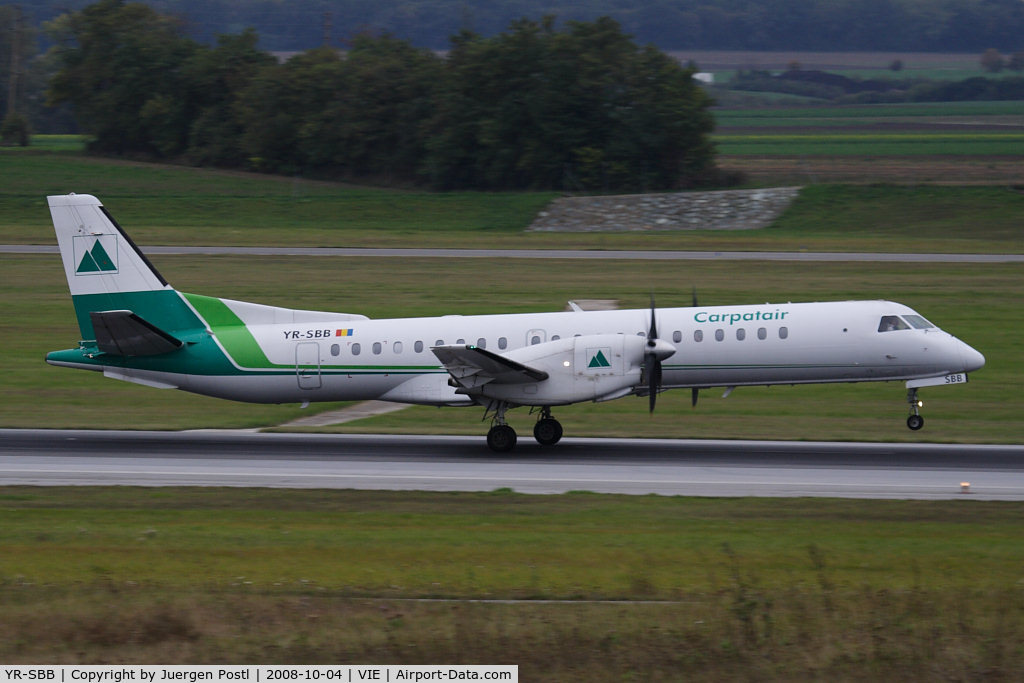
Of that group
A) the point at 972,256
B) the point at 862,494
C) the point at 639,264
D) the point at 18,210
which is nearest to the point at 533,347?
the point at 862,494

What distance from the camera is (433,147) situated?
77.4 m

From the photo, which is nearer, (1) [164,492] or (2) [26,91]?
(1) [164,492]

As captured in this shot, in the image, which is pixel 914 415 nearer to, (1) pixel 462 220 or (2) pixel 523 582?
(2) pixel 523 582

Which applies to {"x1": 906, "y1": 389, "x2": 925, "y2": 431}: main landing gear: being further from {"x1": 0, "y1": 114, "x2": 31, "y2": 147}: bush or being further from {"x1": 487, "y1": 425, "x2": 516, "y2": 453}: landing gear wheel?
{"x1": 0, "y1": 114, "x2": 31, "y2": 147}: bush

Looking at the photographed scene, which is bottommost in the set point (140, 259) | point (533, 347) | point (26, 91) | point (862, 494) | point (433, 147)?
point (862, 494)

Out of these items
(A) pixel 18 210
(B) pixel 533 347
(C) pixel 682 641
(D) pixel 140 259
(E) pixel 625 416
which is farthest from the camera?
(A) pixel 18 210

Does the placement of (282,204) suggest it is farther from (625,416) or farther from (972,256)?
(625,416)

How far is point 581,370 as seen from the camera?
72.6 feet

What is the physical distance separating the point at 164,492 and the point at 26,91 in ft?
425

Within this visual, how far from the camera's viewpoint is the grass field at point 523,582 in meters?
10.5

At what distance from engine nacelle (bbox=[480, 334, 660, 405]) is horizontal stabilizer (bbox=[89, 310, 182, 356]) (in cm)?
692
